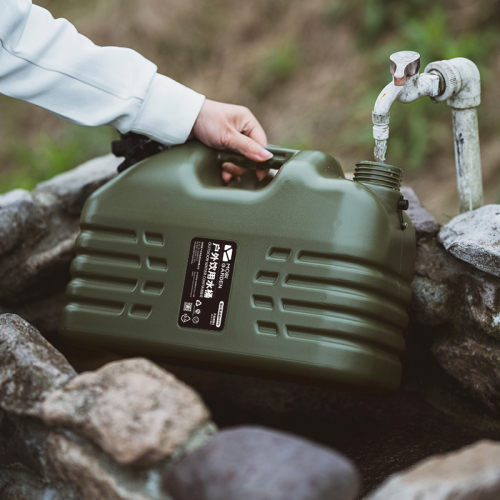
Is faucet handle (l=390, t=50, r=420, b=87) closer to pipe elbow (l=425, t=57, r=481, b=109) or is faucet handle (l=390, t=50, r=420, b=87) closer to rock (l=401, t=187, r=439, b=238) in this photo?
pipe elbow (l=425, t=57, r=481, b=109)

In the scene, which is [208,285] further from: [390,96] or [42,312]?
[42,312]

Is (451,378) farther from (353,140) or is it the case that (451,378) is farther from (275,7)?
(275,7)

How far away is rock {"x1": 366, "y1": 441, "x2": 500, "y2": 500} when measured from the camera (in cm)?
73

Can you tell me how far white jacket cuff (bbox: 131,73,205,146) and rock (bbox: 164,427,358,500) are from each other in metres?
1.01

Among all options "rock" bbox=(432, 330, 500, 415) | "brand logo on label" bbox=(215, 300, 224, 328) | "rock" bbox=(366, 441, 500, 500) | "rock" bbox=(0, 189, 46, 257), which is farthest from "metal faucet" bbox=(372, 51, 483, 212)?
"rock" bbox=(0, 189, 46, 257)

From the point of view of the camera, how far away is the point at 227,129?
5.18 feet

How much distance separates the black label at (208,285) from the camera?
52.6 inches

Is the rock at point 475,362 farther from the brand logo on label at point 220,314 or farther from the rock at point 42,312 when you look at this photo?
the rock at point 42,312

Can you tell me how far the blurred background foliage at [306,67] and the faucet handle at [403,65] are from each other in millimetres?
1729

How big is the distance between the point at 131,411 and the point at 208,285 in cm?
52

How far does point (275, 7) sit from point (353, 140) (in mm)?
1937

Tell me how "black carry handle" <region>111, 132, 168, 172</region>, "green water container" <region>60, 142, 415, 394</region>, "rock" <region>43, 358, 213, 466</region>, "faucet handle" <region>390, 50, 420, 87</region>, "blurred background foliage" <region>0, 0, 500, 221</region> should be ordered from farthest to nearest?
"blurred background foliage" <region>0, 0, 500, 221</region> → "black carry handle" <region>111, 132, 168, 172</region> → "faucet handle" <region>390, 50, 420, 87</region> → "green water container" <region>60, 142, 415, 394</region> → "rock" <region>43, 358, 213, 466</region>

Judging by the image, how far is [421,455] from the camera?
1436 millimetres

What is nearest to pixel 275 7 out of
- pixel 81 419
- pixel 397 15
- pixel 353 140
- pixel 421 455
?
pixel 397 15
